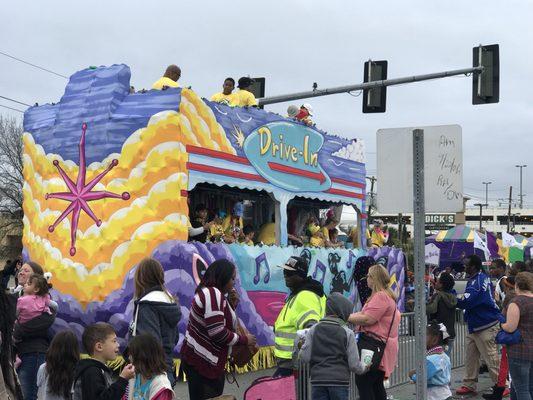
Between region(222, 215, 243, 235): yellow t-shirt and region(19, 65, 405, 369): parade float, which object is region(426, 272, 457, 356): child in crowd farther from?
region(222, 215, 243, 235): yellow t-shirt

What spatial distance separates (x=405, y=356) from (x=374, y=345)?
3.52 metres

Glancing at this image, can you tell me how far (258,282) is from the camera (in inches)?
484

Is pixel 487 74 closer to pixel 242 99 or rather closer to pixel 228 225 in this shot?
pixel 242 99

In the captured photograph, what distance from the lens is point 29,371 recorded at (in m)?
7.47

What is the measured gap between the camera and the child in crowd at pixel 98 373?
4832 mm

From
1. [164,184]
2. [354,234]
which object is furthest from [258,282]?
[354,234]

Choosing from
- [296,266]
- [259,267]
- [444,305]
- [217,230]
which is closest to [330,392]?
[296,266]

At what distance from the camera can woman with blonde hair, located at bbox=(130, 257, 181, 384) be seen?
6.14 metres

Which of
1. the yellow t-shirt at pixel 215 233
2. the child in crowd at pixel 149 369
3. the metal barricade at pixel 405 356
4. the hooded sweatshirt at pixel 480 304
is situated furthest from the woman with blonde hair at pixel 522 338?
the yellow t-shirt at pixel 215 233

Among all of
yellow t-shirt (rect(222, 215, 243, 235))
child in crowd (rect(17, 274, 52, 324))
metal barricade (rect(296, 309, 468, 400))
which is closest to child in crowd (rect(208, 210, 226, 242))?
yellow t-shirt (rect(222, 215, 243, 235))

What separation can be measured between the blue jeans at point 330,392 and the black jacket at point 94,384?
199 centimetres

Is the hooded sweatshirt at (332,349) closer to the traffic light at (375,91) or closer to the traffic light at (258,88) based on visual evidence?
the traffic light at (375,91)

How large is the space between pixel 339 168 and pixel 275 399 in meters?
9.43

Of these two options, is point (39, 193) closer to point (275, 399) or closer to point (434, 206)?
point (275, 399)
